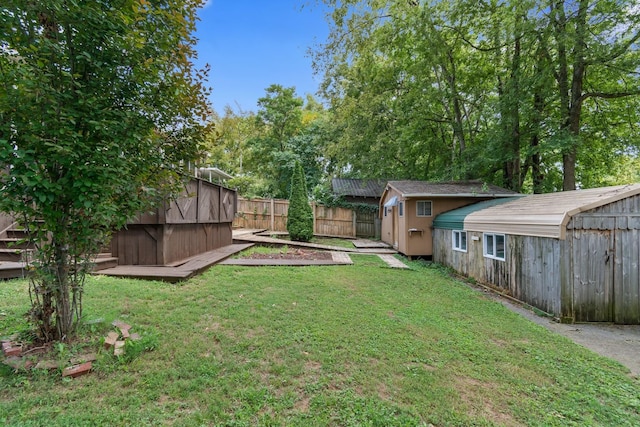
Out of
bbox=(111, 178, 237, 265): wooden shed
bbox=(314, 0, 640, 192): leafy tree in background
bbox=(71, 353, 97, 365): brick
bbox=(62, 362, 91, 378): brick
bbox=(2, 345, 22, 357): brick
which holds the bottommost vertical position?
bbox=(62, 362, 91, 378): brick

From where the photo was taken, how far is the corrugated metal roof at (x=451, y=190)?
9.98m

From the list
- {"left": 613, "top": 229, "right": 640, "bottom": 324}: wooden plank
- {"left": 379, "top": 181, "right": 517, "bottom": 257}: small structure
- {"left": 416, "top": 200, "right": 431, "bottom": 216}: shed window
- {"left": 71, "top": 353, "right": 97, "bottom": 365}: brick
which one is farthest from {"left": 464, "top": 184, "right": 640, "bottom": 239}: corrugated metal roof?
{"left": 71, "top": 353, "right": 97, "bottom": 365}: brick

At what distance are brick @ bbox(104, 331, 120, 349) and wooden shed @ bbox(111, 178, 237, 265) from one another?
7.50 ft

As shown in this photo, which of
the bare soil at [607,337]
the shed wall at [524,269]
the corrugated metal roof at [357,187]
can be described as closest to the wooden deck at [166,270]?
the bare soil at [607,337]

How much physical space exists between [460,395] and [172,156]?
372 centimetres

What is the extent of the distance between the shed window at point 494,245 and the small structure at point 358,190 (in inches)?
404

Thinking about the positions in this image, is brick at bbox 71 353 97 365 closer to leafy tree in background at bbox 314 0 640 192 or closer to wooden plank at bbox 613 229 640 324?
wooden plank at bbox 613 229 640 324

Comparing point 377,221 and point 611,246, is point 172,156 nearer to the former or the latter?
point 611,246

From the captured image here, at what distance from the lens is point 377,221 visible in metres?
16.7

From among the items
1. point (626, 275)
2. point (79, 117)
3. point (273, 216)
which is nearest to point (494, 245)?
point (626, 275)

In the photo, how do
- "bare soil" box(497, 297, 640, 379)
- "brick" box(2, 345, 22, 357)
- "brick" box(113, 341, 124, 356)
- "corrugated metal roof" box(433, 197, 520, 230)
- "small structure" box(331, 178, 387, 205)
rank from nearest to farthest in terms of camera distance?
"brick" box(2, 345, 22, 357) → "brick" box(113, 341, 124, 356) → "bare soil" box(497, 297, 640, 379) → "corrugated metal roof" box(433, 197, 520, 230) → "small structure" box(331, 178, 387, 205)

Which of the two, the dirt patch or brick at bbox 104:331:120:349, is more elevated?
brick at bbox 104:331:120:349

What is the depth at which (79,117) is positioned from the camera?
240 cm

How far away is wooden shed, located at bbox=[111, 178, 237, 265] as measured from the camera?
5.91 m
